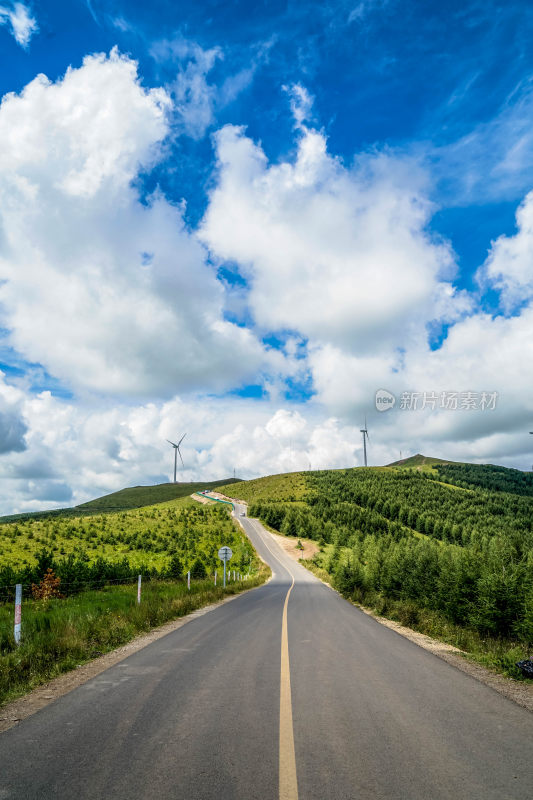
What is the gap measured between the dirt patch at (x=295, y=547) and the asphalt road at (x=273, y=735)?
78.2m

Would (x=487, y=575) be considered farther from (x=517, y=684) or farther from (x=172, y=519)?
(x=172, y=519)

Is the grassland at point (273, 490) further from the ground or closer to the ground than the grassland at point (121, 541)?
further from the ground

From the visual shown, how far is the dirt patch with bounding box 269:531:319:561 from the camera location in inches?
3403

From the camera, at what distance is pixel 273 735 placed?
5.16 meters

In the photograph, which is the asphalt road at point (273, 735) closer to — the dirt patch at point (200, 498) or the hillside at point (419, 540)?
the hillside at point (419, 540)

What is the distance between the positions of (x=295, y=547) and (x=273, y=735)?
90.8 m

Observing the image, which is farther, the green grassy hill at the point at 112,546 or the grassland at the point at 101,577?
the green grassy hill at the point at 112,546

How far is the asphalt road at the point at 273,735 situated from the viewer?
13.2 ft

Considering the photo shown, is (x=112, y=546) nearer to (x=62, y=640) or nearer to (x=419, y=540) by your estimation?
(x=419, y=540)

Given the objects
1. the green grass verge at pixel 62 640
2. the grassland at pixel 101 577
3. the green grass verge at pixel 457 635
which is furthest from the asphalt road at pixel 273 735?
the grassland at pixel 101 577

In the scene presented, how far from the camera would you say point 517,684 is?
26.6ft

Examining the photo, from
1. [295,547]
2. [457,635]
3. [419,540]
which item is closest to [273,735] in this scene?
[457,635]

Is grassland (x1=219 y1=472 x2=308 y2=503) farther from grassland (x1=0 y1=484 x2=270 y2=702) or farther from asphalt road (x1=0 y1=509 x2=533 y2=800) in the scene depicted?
asphalt road (x1=0 y1=509 x2=533 y2=800)

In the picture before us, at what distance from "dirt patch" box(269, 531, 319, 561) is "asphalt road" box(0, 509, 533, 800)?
7820 centimetres
